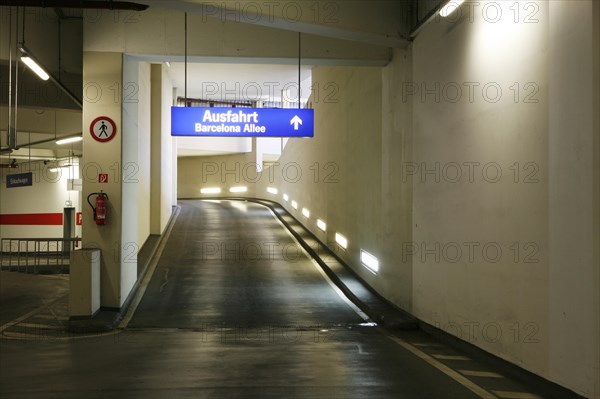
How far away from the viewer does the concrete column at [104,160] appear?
9539mm

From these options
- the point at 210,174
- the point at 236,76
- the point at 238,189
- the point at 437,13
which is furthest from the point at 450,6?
the point at 210,174

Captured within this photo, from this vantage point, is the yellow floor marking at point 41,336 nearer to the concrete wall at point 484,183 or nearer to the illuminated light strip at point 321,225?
the concrete wall at point 484,183

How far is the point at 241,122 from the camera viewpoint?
32.6 ft

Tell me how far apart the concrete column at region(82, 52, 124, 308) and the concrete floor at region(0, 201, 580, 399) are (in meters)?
1.11

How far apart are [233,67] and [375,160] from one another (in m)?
7.26

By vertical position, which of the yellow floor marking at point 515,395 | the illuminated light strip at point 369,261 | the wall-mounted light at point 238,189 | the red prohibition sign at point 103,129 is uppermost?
the red prohibition sign at point 103,129

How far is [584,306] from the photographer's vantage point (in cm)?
467

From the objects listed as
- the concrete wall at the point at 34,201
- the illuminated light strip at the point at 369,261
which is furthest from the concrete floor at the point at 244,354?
the concrete wall at the point at 34,201

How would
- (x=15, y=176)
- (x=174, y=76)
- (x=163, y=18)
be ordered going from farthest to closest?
(x=15, y=176)
(x=174, y=76)
(x=163, y=18)

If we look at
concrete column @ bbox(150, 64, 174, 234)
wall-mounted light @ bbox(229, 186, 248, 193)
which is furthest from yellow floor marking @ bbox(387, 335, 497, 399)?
wall-mounted light @ bbox(229, 186, 248, 193)

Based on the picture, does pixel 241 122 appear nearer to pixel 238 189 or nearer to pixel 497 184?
pixel 497 184

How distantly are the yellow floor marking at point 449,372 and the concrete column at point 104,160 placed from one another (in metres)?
5.04

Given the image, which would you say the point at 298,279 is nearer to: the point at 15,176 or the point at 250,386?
the point at 250,386

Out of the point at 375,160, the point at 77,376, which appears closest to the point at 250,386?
the point at 77,376
